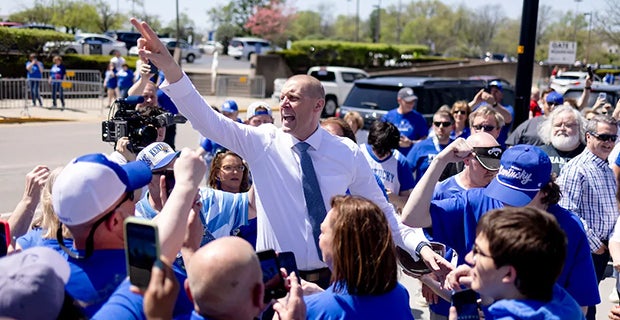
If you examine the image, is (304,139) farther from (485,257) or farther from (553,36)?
(553,36)

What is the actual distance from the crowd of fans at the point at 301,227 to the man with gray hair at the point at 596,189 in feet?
0.04

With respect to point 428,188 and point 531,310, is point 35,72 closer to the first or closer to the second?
point 428,188

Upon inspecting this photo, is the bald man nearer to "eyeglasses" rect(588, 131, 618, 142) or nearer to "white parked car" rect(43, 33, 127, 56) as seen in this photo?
"eyeglasses" rect(588, 131, 618, 142)

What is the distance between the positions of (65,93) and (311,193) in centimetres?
2166

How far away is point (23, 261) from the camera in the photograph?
7.54 feet

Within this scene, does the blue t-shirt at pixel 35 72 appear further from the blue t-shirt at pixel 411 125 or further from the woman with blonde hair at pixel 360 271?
the woman with blonde hair at pixel 360 271

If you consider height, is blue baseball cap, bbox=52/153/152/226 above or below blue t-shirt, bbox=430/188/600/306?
above

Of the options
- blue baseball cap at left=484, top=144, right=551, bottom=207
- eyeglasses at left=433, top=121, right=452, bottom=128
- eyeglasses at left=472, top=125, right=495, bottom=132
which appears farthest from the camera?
eyeglasses at left=433, top=121, right=452, bottom=128

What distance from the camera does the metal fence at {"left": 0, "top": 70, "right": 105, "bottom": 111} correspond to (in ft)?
72.3

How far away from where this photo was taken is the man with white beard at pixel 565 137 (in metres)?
6.41

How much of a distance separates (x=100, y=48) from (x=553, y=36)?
195 feet

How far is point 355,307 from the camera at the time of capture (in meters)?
2.88

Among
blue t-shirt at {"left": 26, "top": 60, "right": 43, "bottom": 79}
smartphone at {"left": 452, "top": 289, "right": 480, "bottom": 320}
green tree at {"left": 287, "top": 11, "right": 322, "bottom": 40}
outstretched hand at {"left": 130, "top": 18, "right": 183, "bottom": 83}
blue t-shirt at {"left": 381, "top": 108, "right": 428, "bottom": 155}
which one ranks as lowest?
blue t-shirt at {"left": 26, "top": 60, "right": 43, "bottom": 79}

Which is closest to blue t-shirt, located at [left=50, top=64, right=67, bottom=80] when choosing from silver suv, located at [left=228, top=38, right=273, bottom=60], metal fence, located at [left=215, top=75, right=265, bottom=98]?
metal fence, located at [left=215, top=75, right=265, bottom=98]
